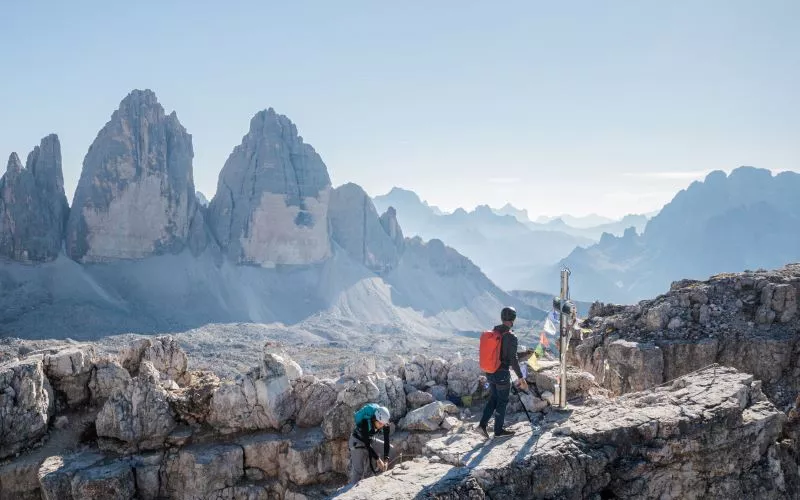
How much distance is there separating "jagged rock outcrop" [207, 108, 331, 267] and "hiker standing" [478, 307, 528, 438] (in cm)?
11617

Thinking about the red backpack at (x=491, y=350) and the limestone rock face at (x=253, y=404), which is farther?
the limestone rock face at (x=253, y=404)

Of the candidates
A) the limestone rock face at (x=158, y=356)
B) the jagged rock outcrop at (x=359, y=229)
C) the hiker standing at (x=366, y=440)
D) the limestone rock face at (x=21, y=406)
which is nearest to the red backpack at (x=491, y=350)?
the hiker standing at (x=366, y=440)

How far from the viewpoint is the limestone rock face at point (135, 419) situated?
1375 centimetres

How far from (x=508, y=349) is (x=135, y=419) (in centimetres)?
981

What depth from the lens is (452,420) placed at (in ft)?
43.9

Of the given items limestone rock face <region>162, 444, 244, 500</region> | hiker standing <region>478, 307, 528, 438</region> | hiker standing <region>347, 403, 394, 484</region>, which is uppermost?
hiker standing <region>478, 307, 528, 438</region>

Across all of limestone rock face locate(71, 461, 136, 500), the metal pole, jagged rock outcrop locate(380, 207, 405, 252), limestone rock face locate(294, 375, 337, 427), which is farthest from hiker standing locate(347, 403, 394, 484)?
jagged rock outcrop locate(380, 207, 405, 252)

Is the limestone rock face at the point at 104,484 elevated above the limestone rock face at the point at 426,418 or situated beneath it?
situated beneath

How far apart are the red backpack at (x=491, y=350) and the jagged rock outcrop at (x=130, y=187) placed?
110 metres

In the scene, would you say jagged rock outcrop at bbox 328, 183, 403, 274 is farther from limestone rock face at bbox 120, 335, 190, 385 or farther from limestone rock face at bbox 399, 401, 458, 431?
limestone rock face at bbox 399, 401, 458, 431

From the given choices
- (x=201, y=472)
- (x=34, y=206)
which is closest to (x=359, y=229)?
(x=34, y=206)

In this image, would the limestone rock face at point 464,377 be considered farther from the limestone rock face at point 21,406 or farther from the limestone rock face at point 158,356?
the limestone rock face at point 21,406

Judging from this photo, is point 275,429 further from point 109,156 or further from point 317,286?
point 317,286

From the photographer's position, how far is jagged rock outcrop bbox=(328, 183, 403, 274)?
145250mm
